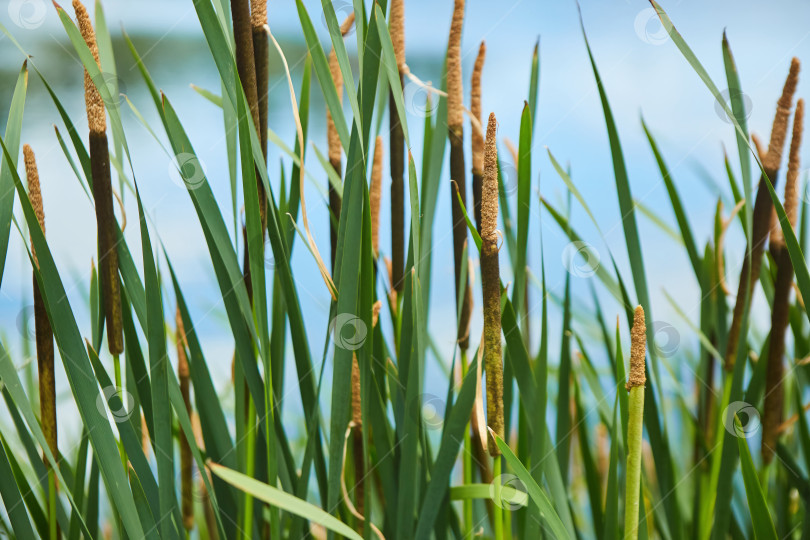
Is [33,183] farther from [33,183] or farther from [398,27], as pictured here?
[398,27]

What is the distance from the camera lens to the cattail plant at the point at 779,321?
1.65ft

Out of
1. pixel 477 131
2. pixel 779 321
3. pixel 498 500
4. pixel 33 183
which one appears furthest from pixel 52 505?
pixel 779 321

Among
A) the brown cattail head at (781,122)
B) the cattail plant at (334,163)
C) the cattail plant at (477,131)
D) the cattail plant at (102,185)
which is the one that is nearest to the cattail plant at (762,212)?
the brown cattail head at (781,122)

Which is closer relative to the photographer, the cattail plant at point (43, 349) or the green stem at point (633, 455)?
the green stem at point (633, 455)

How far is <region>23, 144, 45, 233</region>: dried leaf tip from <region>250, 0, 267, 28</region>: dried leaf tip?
0.19 meters

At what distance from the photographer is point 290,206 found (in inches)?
19.4

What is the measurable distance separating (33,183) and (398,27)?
0.30m

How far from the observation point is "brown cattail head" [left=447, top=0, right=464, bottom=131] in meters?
0.48

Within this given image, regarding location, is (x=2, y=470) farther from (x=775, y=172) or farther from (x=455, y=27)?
(x=775, y=172)

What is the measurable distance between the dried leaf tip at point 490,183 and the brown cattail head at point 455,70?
6.8 inches

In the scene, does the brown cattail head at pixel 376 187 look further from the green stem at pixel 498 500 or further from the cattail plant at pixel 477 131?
the green stem at pixel 498 500

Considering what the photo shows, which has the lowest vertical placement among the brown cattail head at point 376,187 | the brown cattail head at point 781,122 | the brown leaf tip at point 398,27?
the brown cattail head at point 376,187

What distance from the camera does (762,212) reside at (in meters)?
0.51

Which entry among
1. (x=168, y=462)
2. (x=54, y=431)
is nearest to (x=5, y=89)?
(x=54, y=431)
